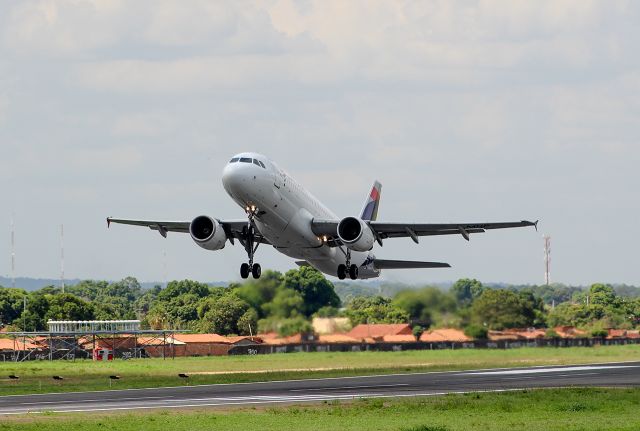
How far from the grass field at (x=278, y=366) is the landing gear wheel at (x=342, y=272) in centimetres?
1128

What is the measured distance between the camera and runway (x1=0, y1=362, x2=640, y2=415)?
60.2 meters

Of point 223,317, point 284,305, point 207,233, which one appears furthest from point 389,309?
point 207,233

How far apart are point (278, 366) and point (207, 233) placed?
3032 centimetres

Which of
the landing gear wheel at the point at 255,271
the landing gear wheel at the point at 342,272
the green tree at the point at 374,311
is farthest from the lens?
the green tree at the point at 374,311

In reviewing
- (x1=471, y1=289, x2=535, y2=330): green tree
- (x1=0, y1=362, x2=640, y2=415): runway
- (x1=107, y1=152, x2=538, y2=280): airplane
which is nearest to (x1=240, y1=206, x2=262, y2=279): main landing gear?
(x1=107, y1=152, x2=538, y2=280): airplane

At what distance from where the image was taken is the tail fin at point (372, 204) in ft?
282

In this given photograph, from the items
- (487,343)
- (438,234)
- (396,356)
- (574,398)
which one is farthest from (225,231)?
(396,356)

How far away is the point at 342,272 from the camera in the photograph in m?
72.7

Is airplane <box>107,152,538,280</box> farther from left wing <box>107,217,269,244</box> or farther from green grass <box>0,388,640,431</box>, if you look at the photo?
green grass <box>0,388,640,431</box>

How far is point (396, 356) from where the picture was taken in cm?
10400

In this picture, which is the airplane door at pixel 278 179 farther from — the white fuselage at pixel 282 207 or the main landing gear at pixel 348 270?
the main landing gear at pixel 348 270

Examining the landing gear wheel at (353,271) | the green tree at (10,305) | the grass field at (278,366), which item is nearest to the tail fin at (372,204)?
the grass field at (278,366)

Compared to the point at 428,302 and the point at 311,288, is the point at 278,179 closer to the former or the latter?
the point at 428,302

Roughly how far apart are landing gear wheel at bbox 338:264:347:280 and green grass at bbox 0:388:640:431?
13702mm
